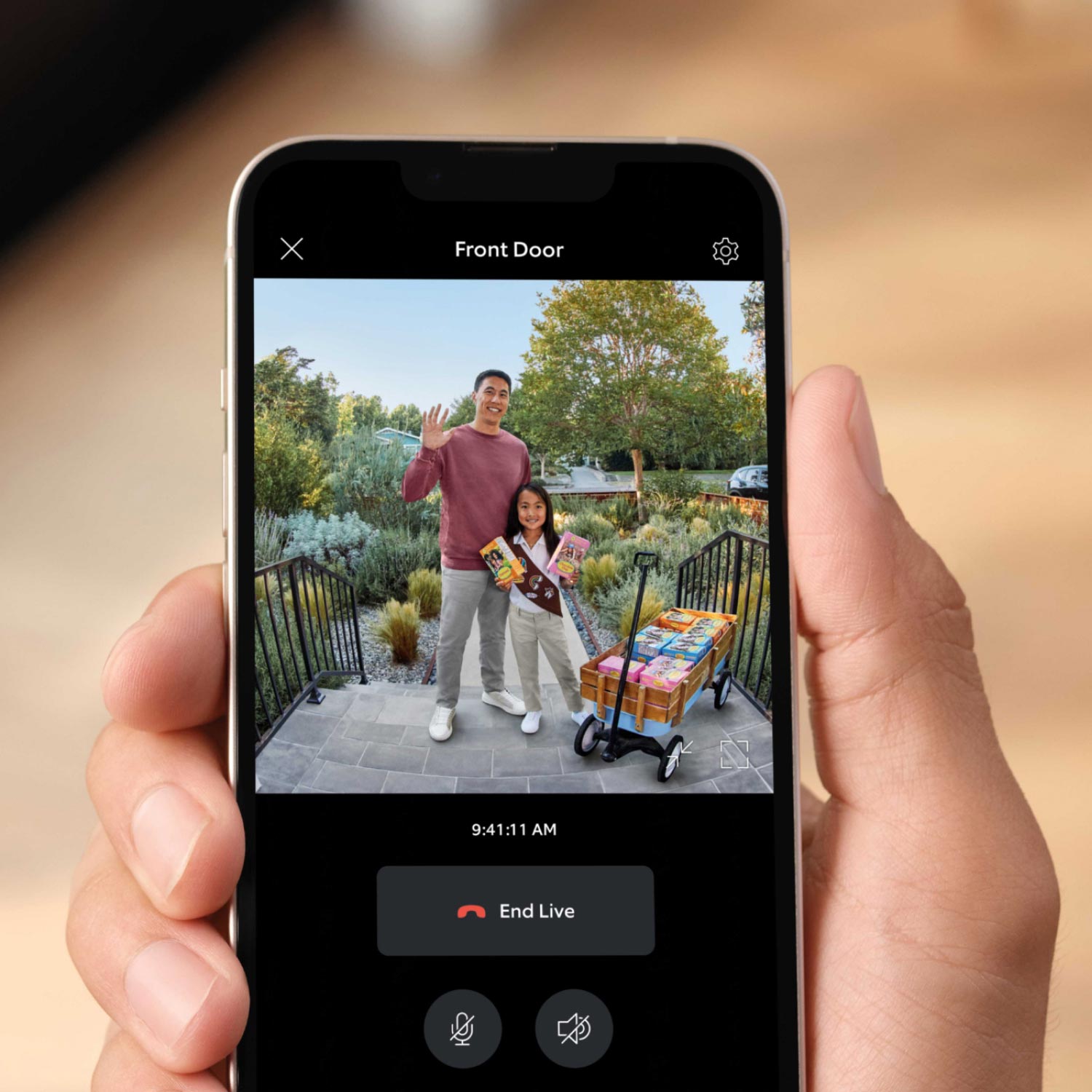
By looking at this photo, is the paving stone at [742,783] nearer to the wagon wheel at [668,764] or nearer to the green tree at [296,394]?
the wagon wheel at [668,764]

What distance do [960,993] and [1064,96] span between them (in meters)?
0.99

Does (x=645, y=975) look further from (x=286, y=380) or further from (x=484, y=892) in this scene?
(x=286, y=380)

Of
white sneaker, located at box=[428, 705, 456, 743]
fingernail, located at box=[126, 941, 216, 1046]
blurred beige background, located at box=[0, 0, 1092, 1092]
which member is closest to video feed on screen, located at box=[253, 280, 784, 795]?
white sneaker, located at box=[428, 705, 456, 743]

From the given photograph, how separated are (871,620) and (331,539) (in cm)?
34

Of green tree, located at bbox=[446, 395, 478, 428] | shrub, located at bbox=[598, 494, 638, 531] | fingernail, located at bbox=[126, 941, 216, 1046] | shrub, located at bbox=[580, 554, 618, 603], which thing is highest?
green tree, located at bbox=[446, 395, 478, 428]

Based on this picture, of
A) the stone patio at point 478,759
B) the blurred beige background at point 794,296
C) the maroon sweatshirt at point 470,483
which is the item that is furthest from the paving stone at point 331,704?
the blurred beige background at point 794,296

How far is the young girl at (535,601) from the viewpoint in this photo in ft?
1.78

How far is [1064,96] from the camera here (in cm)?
100

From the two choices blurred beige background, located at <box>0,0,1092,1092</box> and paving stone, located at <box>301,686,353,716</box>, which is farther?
blurred beige background, located at <box>0,0,1092,1092</box>

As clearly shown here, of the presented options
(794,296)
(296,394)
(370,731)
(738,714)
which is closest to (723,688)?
(738,714)

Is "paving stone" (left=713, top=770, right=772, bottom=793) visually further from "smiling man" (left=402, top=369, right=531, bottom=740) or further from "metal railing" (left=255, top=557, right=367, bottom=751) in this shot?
"metal railing" (left=255, top=557, right=367, bottom=751)

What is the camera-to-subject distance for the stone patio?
524 mm

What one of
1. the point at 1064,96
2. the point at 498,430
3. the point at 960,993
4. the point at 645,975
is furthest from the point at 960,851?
the point at 1064,96

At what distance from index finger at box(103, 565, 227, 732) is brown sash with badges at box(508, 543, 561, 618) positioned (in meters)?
0.20
